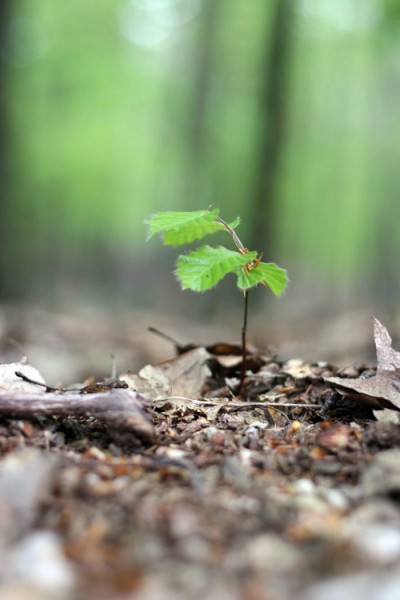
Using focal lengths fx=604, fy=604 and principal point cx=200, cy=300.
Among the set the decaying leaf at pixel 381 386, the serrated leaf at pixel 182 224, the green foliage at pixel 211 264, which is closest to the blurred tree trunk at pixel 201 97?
the serrated leaf at pixel 182 224

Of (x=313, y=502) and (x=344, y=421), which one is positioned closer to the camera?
(x=313, y=502)

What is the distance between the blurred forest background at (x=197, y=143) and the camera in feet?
31.9

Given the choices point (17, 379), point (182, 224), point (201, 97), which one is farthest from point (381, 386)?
point (201, 97)

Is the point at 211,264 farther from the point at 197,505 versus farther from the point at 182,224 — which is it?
the point at 197,505

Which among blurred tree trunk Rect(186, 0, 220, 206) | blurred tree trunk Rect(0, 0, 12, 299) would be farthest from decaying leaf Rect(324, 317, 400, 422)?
blurred tree trunk Rect(186, 0, 220, 206)

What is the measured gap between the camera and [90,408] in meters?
1.60

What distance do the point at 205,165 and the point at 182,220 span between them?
566 inches

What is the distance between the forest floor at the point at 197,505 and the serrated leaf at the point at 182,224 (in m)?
0.53

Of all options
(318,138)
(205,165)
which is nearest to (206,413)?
(205,165)

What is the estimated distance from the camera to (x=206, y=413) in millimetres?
1910

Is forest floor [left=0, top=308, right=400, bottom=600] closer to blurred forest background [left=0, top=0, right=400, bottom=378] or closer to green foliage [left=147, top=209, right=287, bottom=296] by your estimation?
green foliage [left=147, top=209, right=287, bottom=296]

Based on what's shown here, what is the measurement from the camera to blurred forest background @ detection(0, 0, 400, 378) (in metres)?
9.72

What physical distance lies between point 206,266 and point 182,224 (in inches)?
5.9

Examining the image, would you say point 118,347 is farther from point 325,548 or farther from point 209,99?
point 209,99
